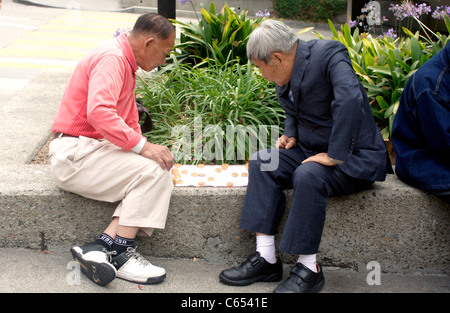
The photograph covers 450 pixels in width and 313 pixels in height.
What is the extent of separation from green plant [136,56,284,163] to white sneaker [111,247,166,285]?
86 cm

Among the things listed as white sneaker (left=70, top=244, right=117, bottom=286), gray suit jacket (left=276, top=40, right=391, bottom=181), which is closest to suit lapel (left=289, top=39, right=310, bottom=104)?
gray suit jacket (left=276, top=40, right=391, bottom=181)

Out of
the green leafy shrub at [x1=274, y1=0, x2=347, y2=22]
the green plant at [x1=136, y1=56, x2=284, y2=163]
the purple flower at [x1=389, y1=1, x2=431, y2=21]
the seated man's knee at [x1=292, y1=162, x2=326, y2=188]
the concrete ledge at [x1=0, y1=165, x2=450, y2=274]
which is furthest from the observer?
the green leafy shrub at [x1=274, y1=0, x2=347, y2=22]

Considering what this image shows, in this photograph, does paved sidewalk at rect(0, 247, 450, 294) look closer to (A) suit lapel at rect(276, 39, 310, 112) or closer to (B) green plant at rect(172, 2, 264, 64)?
(A) suit lapel at rect(276, 39, 310, 112)

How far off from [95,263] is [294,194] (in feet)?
3.42

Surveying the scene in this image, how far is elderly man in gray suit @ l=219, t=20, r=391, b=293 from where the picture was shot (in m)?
2.79

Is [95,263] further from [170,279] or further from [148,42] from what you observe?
[148,42]

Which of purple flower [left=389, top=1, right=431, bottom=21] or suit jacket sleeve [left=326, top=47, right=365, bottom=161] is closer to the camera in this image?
suit jacket sleeve [left=326, top=47, right=365, bottom=161]

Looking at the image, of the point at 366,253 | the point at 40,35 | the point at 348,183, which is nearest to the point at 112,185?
the point at 348,183

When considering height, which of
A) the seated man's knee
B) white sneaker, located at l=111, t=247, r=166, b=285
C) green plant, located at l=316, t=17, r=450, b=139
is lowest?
white sneaker, located at l=111, t=247, r=166, b=285

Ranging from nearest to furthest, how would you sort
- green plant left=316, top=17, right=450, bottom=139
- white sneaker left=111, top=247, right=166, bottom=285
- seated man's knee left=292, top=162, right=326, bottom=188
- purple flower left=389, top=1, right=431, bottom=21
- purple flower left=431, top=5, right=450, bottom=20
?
1. seated man's knee left=292, top=162, right=326, bottom=188
2. white sneaker left=111, top=247, right=166, bottom=285
3. green plant left=316, top=17, right=450, bottom=139
4. purple flower left=431, top=5, right=450, bottom=20
5. purple flower left=389, top=1, right=431, bottom=21

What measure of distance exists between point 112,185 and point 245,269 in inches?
32.4

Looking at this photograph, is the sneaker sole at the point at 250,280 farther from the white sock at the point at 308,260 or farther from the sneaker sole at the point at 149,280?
the sneaker sole at the point at 149,280

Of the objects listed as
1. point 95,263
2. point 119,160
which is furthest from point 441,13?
point 95,263

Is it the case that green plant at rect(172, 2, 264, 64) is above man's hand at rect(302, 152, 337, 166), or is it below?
above
